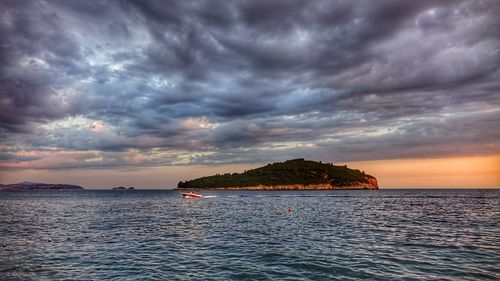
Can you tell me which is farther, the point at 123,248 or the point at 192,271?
the point at 123,248

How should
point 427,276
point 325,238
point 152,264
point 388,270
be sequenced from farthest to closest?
1. point 325,238
2. point 152,264
3. point 388,270
4. point 427,276

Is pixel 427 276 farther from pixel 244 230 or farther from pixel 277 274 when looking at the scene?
pixel 244 230

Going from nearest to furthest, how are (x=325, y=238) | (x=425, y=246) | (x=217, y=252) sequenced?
(x=217, y=252), (x=425, y=246), (x=325, y=238)

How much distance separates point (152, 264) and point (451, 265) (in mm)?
22006

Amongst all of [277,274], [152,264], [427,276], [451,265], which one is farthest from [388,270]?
[152,264]

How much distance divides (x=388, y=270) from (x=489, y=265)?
7.90m

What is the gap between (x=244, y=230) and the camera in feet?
147

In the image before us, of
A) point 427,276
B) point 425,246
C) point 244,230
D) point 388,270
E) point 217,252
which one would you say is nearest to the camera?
point 427,276

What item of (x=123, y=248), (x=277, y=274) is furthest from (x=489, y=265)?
(x=123, y=248)

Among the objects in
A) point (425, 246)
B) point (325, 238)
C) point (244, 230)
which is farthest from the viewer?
point (244, 230)

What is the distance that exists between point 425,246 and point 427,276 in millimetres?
11549

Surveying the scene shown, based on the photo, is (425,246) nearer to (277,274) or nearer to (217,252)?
(277,274)

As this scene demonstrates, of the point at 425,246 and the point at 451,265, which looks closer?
the point at 451,265

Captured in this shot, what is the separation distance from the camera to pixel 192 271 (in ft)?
77.0
